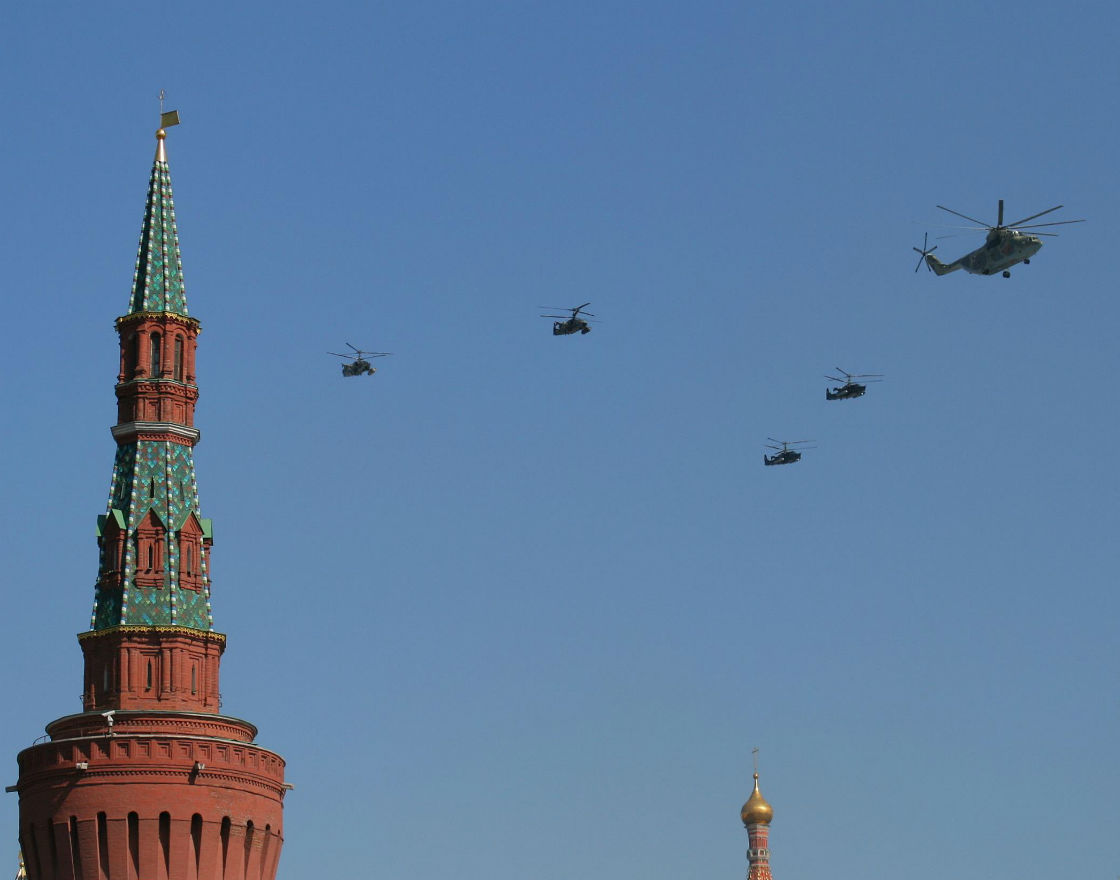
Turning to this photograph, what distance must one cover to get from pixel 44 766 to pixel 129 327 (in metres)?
21.1

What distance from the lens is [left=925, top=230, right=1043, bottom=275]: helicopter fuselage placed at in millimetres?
121750

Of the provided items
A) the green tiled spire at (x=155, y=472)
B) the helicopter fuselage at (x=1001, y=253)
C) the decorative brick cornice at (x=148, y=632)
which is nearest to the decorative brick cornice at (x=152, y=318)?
the green tiled spire at (x=155, y=472)

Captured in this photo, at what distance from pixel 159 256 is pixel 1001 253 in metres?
40.7

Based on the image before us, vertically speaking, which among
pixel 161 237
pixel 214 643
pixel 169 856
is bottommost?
pixel 169 856

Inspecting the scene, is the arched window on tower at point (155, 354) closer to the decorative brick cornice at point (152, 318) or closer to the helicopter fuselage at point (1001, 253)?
the decorative brick cornice at point (152, 318)

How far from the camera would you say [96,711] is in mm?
110250

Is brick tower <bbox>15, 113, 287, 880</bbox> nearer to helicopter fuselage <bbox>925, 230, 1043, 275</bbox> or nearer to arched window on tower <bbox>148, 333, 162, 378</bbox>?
arched window on tower <bbox>148, 333, 162, 378</bbox>

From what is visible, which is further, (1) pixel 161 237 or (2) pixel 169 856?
(1) pixel 161 237

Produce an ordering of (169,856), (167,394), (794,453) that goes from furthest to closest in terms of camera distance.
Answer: (794,453), (167,394), (169,856)

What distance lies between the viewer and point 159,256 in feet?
391

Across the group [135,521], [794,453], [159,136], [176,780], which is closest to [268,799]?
[176,780]

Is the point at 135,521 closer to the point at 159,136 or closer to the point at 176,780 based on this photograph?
the point at 176,780

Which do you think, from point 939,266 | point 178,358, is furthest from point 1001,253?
point 178,358

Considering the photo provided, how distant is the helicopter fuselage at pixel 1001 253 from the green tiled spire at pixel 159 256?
39.1 m
